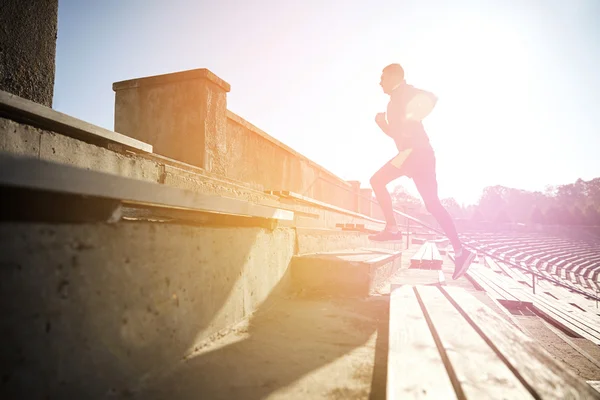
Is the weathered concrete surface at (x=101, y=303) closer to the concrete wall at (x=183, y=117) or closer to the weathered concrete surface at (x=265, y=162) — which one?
the concrete wall at (x=183, y=117)

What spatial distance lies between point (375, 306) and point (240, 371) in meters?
1.74

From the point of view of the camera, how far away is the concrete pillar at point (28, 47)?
1.97m

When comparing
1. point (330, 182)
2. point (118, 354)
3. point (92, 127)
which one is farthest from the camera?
point (330, 182)

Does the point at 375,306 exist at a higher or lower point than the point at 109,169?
lower

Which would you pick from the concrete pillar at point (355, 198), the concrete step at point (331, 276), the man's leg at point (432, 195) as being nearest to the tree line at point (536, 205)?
the concrete pillar at point (355, 198)

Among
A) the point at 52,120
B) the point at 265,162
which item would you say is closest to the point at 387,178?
the point at 265,162

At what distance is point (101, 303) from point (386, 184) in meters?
3.28

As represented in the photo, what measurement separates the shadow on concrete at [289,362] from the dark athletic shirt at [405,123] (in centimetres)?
208

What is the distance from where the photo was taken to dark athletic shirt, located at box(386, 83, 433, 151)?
11.4 ft

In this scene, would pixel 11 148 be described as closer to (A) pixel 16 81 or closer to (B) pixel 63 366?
(B) pixel 63 366

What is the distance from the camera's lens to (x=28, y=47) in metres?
2.08

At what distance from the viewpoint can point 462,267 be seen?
398cm

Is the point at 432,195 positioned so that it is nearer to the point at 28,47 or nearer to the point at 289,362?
the point at 289,362

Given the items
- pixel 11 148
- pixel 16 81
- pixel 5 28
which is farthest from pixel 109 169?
pixel 5 28
